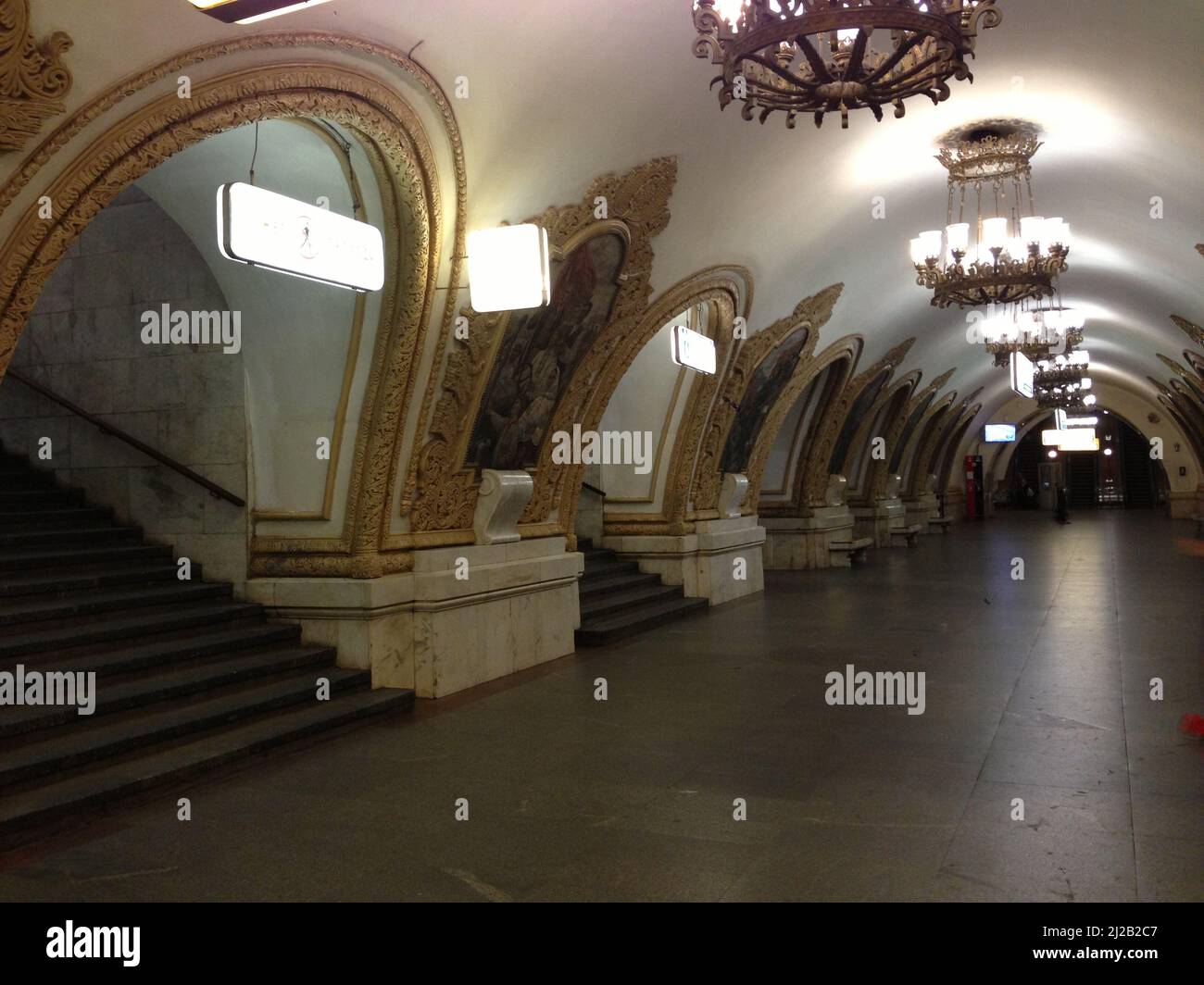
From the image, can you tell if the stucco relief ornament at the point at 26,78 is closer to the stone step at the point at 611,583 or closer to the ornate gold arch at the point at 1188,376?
the stone step at the point at 611,583

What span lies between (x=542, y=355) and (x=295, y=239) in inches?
116

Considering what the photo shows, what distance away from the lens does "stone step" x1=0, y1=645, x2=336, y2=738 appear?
16.8ft

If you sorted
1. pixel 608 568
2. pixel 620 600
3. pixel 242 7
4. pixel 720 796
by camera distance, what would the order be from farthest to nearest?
pixel 608 568
pixel 620 600
pixel 720 796
pixel 242 7

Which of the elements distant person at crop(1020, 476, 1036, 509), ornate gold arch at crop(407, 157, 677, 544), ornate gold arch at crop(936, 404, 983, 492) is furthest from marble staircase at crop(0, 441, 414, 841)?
distant person at crop(1020, 476, 1036, 509)

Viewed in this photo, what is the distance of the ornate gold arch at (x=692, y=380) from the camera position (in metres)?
9.80

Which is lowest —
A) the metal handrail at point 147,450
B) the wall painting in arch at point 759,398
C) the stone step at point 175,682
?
the stone step at point 175,682

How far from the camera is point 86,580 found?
662 centimetres

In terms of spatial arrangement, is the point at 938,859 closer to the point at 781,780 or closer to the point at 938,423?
the point at 781,780

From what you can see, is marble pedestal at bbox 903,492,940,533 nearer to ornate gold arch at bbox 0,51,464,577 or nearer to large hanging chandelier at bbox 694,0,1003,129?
ornate gold arch at bbox 0,51,464,577

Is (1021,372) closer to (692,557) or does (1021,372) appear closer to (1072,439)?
(692,557)

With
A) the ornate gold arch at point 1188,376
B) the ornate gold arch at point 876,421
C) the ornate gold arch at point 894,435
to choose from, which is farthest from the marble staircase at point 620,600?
the ornate gold arch at point 1188,376

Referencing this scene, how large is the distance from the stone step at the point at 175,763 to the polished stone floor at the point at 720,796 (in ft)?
0.34

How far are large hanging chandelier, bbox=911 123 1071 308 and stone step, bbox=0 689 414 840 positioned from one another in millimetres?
6746

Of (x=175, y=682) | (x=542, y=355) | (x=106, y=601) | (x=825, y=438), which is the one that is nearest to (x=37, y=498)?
(x=106, y=601)
